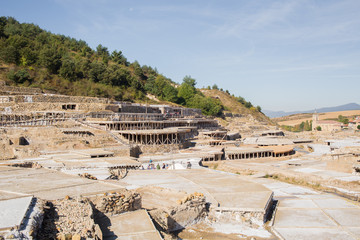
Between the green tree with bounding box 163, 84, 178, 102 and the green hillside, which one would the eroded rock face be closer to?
the green hillside

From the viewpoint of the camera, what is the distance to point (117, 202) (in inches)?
428

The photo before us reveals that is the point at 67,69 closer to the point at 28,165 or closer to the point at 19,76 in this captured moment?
the point at 19,76

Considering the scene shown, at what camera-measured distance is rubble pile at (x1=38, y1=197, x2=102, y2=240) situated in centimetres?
775

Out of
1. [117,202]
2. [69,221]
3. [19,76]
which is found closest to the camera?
[69,221]

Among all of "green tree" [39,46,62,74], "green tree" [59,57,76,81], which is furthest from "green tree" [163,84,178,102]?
"green tree" [39,46,62,74]

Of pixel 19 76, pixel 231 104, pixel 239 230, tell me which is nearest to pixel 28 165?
pixel 239 230

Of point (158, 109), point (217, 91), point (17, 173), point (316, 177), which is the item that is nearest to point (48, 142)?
point (17, 173)

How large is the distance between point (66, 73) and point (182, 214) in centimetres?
4615

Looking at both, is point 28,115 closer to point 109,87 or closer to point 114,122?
point 114,122

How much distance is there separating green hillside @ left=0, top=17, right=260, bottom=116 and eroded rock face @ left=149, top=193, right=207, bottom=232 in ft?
130

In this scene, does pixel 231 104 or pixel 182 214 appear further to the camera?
pixel 231 104

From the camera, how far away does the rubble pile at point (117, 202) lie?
10.5m

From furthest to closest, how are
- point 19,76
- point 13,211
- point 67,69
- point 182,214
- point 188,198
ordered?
point 67,69
point 19,76
point 188,198
point 182,214
point 13,211

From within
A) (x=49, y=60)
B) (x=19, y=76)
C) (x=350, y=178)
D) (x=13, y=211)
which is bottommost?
(x=350, y=178)
